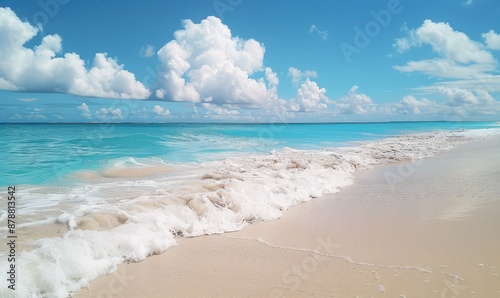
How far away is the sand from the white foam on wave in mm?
302

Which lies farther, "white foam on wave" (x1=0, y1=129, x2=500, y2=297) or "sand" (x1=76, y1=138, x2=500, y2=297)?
"white foam on wave" (x1=0, y1=129, x2=500, y2=297)

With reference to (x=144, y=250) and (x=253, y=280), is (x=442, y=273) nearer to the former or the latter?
(x=253, y=280)

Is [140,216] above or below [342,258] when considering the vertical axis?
above

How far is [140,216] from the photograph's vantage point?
6.14 meters

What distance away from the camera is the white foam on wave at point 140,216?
4.23 m

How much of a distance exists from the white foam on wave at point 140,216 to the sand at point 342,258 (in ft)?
0.99

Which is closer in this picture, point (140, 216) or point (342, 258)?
point (342, 258)

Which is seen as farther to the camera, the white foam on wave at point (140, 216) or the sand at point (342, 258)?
the white foam on wave at point (140, 216)

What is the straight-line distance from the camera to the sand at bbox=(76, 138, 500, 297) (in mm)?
3980

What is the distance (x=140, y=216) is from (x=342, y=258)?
150 inches

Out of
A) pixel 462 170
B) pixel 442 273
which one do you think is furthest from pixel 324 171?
pixel 442 273

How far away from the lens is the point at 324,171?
1201cm

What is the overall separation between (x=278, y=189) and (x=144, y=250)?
4.60 metres

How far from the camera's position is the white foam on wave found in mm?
4234
